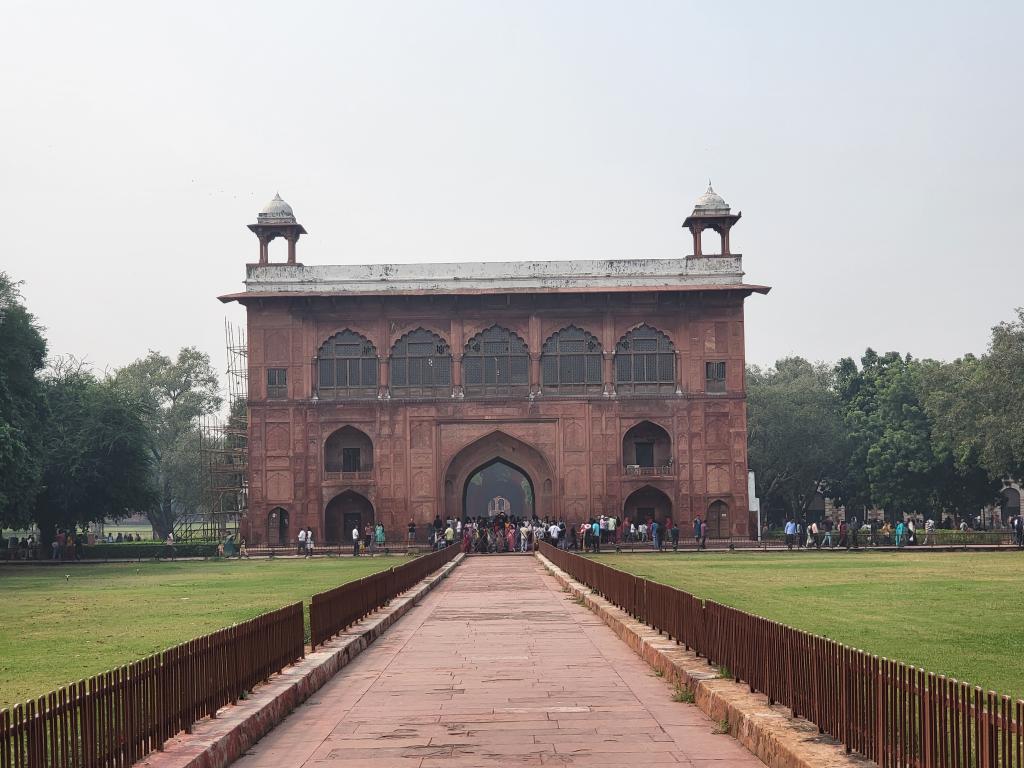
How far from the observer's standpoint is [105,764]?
20.0ft

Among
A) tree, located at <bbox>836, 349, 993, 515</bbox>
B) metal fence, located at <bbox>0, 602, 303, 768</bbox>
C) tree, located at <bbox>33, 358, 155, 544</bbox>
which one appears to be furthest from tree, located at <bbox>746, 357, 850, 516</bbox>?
metal fence, located at <bbox>0, 602, 303, 768</bbox>

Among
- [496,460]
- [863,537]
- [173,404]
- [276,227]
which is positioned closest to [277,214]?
[276,227]

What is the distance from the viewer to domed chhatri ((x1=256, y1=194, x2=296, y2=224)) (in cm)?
4828

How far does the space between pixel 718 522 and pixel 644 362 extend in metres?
5.85

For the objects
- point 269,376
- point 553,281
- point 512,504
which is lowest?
point 512,504

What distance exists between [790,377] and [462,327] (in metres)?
31.0

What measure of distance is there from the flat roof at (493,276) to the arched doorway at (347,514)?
23.1 feet

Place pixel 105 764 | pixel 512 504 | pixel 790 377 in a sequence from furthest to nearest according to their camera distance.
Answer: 1. pixel 512 504
2. pixel 790 377
3. pixel 105 764

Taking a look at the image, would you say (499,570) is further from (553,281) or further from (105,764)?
(105,764)

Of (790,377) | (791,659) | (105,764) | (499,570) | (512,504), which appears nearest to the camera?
(105,764)

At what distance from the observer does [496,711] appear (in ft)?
30.5

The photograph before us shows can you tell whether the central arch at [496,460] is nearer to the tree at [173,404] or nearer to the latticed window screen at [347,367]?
the latticed window screen at [347,367]

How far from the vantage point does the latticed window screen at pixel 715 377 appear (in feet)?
152

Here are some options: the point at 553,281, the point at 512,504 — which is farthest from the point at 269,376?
the point at 512,504
